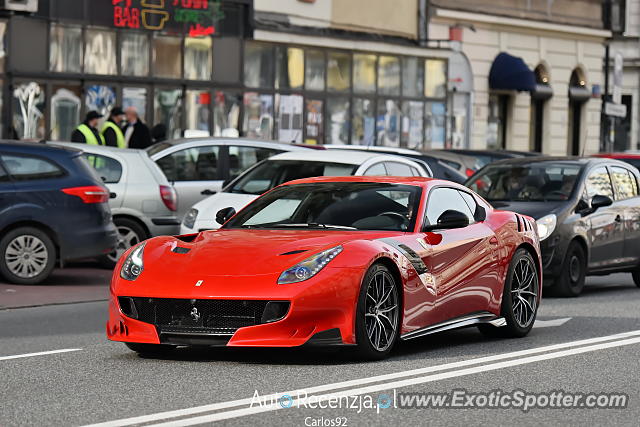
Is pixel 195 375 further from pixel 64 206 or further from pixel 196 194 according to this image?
pixel 196 194

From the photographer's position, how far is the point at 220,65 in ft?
108

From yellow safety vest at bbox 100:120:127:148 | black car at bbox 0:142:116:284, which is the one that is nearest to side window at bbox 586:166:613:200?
black car at bbox 0:142:116:284

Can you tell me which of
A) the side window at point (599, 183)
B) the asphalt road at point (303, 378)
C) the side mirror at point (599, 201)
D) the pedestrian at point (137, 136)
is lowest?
the asphalt road at point (303, 378)

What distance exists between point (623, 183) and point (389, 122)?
20511mm

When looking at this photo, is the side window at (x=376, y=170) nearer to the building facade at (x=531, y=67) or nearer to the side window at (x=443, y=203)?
the side window at (x=443, y=203)

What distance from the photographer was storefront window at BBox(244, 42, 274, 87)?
111ft

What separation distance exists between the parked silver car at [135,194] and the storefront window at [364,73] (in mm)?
18077

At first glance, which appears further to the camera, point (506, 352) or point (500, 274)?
point (500, 274)

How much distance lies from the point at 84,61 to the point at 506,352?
66.2ft

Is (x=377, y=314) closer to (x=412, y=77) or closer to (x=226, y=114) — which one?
(x=226, y=114)

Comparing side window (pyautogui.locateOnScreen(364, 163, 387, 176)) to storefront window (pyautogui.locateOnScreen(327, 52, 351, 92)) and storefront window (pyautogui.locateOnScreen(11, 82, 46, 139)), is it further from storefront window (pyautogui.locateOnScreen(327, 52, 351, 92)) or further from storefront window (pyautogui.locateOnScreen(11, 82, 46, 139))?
storefront window (pyautogui.locateOnScreen(327, 52, 351, 92))

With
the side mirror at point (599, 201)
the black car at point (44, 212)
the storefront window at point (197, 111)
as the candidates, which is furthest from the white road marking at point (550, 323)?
the storefront window at point (197, 111)

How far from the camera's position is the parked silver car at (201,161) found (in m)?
20.3

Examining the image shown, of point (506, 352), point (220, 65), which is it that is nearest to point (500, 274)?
point (506, 352)
